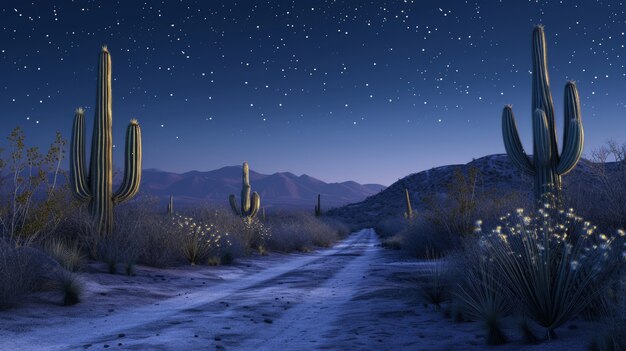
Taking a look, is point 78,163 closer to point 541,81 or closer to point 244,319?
point 244,319

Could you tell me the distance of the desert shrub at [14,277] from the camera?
834 cm

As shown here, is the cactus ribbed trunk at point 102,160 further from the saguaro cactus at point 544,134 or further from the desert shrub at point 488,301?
the saguaro cactus at point 544,134

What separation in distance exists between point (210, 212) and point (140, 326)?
613 inches

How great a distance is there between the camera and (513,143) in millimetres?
16094

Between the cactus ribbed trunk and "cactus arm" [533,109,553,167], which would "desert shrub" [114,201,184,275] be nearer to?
the cactus ribbed trunk

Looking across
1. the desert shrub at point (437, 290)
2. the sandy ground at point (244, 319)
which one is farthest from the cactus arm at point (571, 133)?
the desert shrub at point (437, 290)

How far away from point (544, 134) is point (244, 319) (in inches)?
425

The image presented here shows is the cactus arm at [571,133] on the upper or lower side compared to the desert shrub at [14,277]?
upper

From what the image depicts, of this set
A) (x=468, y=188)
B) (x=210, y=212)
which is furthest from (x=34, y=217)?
(x=468, y=188)

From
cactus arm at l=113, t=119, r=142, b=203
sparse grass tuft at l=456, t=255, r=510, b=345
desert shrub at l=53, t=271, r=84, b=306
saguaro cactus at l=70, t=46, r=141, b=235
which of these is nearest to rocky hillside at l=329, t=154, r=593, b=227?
cactus arm at l=113, t=119, r=142, b=203

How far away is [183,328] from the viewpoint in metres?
7.29

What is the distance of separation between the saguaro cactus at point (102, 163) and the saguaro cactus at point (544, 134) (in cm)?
1135

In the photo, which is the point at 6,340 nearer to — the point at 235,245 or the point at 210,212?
the point at 235,245

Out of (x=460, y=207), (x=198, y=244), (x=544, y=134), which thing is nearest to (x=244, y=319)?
(x=198, y=244)
